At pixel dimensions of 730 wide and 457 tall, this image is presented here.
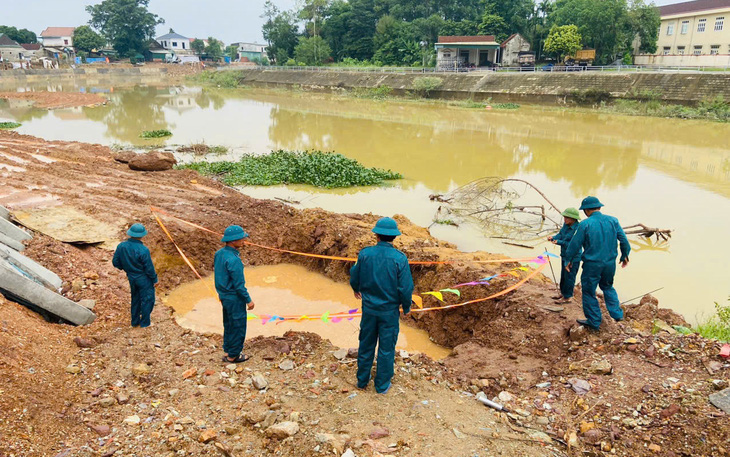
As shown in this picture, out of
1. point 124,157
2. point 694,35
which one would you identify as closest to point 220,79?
point 124,157

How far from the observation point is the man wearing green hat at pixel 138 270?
552 centimetres

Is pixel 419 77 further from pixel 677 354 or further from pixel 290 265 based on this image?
pixel 677 354

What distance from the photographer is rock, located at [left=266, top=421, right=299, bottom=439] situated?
3.62 meters

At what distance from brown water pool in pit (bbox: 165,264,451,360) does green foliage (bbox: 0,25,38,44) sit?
10052 cm

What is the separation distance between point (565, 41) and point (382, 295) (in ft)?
137

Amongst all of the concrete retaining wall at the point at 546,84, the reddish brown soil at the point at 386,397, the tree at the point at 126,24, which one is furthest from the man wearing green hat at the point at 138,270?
the tree at the point at 126,24

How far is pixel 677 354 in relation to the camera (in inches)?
187

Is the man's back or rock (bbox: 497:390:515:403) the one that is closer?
the man's back

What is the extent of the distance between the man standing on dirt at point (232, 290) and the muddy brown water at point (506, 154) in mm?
6225

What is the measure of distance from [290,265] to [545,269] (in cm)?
485

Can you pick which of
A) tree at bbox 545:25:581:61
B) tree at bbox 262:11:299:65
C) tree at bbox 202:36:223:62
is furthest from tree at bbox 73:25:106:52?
tree at bbox 545:25:581:61

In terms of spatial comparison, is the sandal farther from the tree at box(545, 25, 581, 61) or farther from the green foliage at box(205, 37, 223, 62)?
the green foliage at box(205, 37, 223, 62)

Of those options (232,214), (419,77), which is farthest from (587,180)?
(419,77)

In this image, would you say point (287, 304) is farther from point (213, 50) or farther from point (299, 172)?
point (213, 50)
